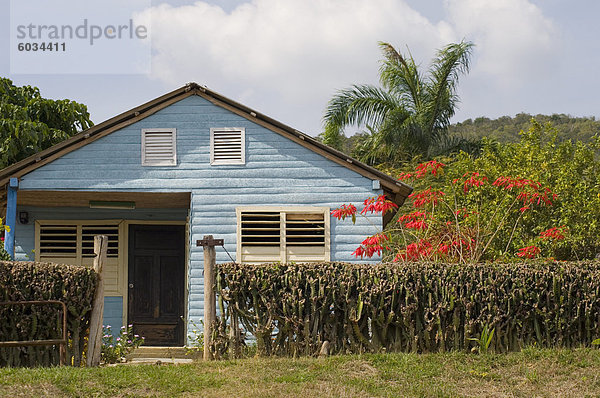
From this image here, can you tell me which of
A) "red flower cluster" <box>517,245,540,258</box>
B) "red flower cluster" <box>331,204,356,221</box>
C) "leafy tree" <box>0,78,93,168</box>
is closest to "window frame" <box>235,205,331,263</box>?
"red flower cluster" <box>331,204,356,221</box>

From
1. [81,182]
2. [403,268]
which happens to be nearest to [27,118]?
[81,182]

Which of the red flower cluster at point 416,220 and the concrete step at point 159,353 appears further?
the red flower cluster at point 416,220

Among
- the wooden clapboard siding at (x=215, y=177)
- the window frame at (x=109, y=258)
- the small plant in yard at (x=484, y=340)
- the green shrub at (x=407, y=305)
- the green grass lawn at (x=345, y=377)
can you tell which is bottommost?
the green grass lawn at (x=345, y=377)

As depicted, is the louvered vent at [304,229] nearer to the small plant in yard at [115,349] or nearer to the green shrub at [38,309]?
the small plant in yard at [115,349]

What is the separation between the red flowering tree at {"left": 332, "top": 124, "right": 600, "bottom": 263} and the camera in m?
12.7

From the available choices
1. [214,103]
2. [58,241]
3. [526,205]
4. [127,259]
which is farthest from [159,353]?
[526,205]

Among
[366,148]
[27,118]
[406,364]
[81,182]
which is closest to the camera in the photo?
[406,364]

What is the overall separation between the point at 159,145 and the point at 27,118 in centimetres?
1265

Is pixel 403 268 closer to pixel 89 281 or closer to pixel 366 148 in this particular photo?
pixel 89 281

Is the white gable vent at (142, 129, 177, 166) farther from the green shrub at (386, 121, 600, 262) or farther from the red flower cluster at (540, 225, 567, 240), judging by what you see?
the red flower cluster at (540, 225, 567, 240)

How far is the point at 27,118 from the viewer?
2430cm

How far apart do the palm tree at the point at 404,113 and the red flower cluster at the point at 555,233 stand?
42.5ft

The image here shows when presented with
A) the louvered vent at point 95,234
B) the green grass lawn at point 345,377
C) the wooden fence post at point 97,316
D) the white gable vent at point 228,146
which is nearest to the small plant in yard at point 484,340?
the green grass lawn at point 345,377

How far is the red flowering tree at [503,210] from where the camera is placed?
12.7 metres
